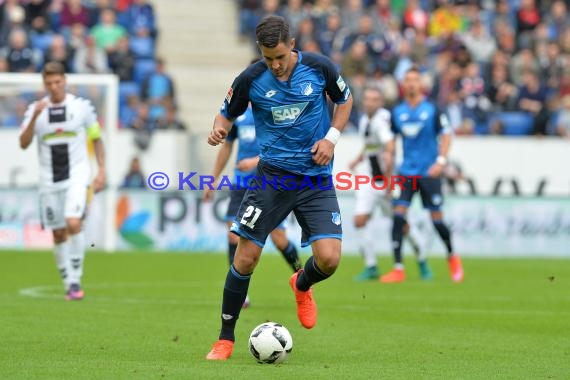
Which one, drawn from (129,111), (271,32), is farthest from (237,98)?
(129,111)

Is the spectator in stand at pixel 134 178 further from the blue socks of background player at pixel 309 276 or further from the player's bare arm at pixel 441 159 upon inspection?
the blue socks of background player at pixel 309 276

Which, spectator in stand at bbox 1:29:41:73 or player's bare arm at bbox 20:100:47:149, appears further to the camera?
spectator in stand at bbox 1:29:41:73

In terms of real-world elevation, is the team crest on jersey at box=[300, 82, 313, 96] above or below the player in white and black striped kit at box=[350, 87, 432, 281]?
above

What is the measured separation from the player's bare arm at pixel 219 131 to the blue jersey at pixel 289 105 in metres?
0.05

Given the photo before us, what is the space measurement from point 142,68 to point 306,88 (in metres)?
17.0

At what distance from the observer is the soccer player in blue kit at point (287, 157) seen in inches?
342

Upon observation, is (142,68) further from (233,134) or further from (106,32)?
(233,134)

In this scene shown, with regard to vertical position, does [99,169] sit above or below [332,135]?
below

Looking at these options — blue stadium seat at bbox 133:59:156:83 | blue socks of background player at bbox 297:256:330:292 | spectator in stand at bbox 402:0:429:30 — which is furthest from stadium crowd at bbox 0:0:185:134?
blue socks of background player at bbox 297:256:330:292

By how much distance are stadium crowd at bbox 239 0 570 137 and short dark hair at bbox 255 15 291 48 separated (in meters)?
16.5

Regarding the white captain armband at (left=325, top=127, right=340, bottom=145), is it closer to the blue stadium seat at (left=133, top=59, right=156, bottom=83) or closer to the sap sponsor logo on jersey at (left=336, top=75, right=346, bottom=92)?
the sap sponsor logo on jersey at (left=336, top=75, right=346, bottom=92)

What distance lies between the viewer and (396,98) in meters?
25.3

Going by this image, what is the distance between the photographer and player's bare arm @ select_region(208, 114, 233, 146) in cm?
862

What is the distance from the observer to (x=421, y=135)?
53.4ft
